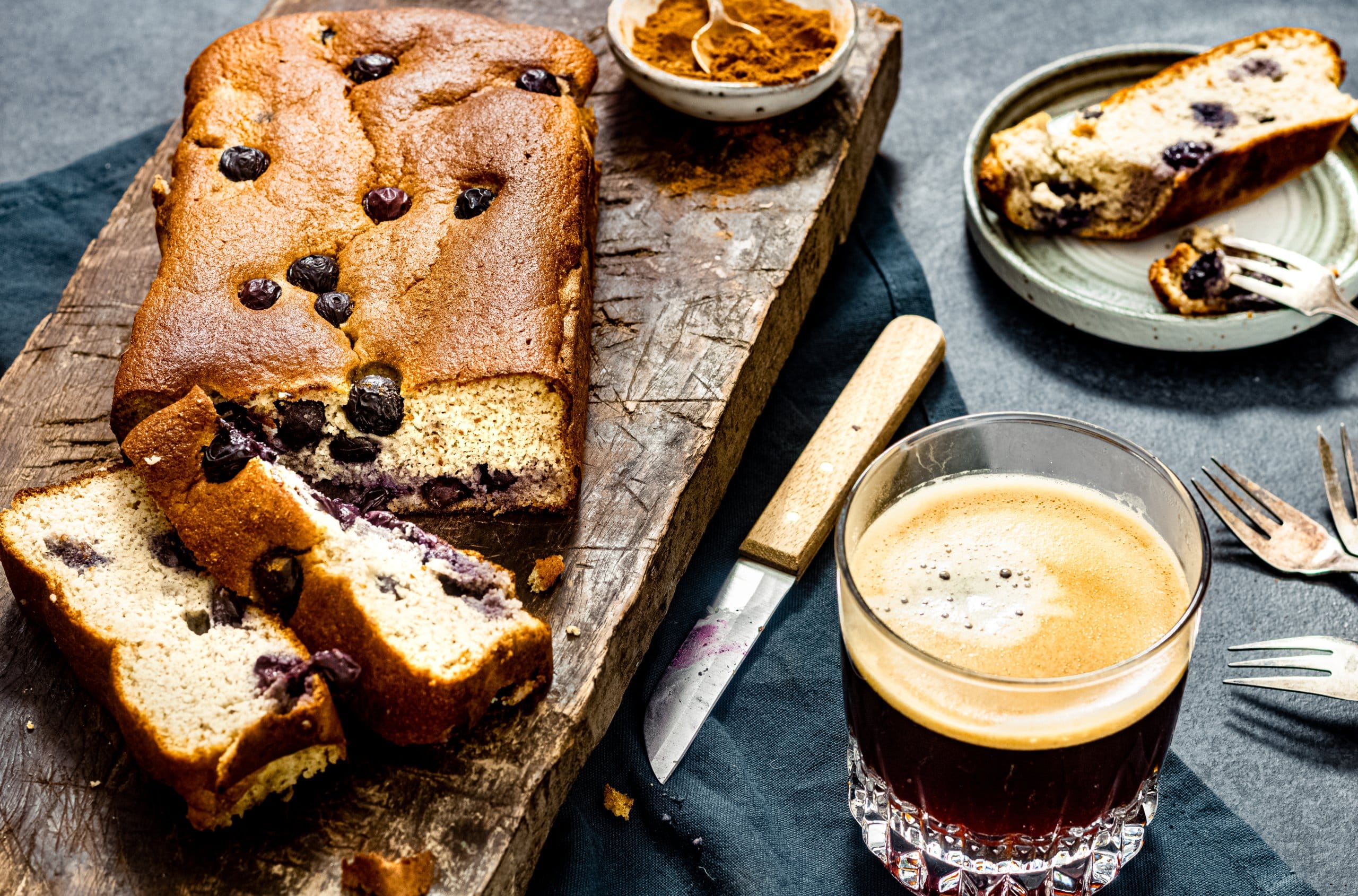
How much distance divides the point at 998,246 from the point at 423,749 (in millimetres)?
2288

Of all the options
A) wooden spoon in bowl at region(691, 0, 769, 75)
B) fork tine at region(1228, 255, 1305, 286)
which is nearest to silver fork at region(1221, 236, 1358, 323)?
fork tine at region(1228, 255, 1305, 286)

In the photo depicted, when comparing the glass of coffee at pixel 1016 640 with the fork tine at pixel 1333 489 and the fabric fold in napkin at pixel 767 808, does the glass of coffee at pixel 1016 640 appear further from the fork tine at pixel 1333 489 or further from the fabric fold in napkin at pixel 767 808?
the fork tine at pixel 1333 489

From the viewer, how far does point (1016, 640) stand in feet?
7.25

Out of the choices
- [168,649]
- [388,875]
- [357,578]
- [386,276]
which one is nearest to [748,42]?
[386,276]

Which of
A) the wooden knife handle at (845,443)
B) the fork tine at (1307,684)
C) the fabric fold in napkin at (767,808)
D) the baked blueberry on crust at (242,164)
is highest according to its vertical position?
the baked blueberry on crust at (242,164)

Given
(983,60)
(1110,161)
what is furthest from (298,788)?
(983,60)

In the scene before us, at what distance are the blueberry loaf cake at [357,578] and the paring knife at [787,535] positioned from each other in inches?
14.5

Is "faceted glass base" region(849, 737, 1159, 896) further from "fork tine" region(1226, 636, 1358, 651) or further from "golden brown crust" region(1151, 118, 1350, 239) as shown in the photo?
"golden brown crust" region(1151, 118, 1350, 239)

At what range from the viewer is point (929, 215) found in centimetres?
424

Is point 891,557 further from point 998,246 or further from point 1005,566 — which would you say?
point 998,246

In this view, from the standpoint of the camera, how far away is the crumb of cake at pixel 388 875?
2.33 metres

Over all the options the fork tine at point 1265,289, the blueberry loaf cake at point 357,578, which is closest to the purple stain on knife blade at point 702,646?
the blueberry loaf cake at point 357,578

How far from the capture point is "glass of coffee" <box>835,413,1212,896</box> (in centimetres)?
214

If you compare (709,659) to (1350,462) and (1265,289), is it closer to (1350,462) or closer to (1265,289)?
(1350,462)
